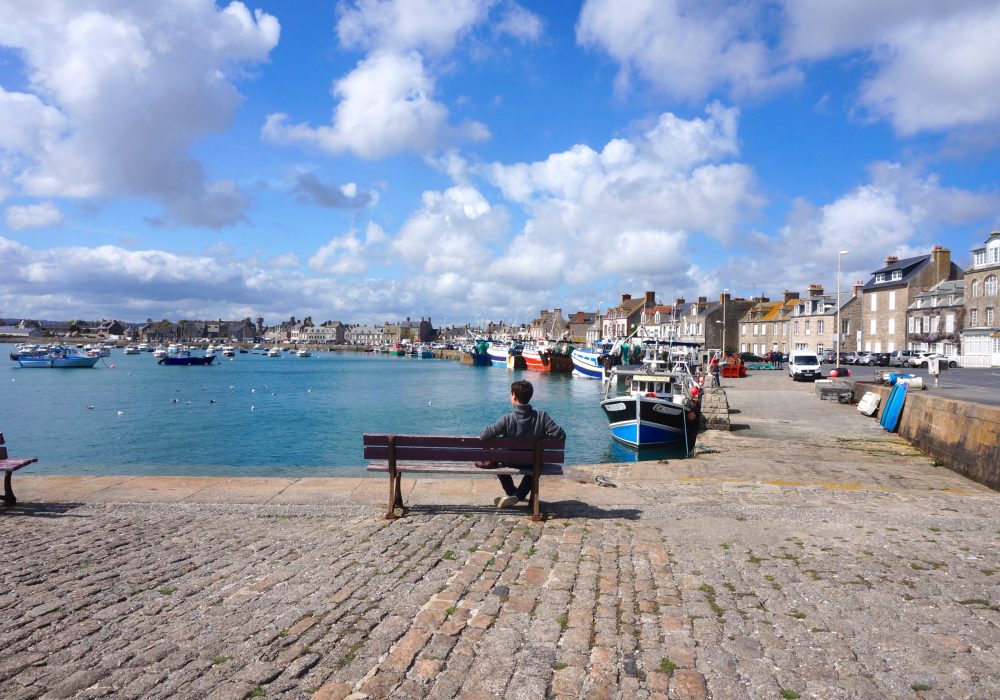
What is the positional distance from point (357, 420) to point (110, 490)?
2819 centimetres

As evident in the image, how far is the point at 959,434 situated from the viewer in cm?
1358

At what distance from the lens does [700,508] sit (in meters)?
8.48

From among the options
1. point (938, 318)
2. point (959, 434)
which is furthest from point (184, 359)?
point (959, 434)

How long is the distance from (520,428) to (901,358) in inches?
2464

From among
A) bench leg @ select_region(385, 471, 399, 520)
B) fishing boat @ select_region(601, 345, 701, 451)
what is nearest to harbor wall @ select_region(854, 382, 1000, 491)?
fishing boat @ select_region(601, 345, 701, 451)

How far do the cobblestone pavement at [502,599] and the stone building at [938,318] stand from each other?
60629 mm

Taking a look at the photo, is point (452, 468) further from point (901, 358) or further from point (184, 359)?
point (184, 359)

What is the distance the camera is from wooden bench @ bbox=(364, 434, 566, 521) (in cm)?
763

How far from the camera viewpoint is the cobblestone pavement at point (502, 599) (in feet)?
13.1

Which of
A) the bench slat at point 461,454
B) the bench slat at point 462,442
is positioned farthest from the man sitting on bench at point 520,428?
the bench slat at point 461,454

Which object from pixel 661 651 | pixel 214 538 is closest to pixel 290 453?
pixel 214 538

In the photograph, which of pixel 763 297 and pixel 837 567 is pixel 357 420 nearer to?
pixel 837 567

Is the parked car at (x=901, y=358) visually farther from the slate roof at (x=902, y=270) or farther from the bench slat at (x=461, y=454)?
the bench slat at (x=461, y=454)

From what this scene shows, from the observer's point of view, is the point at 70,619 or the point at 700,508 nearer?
the point at 70,619
